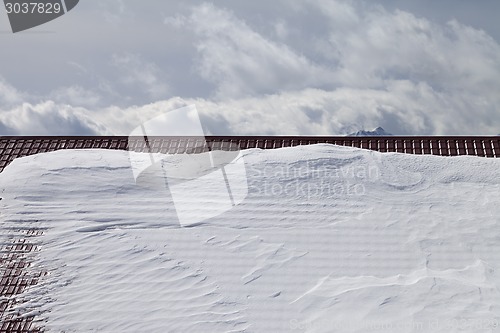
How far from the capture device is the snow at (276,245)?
9.17m

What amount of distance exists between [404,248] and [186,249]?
303 cm

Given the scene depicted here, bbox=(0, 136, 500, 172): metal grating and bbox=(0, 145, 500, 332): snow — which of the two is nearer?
bbox=(0, 145, 500, 332): snow

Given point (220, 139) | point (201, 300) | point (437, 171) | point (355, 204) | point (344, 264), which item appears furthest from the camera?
point (220, 139)

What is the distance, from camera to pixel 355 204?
37.2 feet

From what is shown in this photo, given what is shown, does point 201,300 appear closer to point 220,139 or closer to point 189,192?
point 189,192

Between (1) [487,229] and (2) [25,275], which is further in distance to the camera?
(1) [487,229]

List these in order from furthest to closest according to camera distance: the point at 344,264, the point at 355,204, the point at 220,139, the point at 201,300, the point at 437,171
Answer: the point at 220,139, the point at 437,171, the point at 355,204, the point at 344,264, the point at 201,300

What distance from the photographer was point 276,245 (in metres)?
10.4

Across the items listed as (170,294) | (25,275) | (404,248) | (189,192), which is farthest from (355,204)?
(25,275)

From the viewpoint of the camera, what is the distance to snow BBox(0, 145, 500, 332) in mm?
9172

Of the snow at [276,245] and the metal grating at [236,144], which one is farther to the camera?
the metal grating at [236,144]

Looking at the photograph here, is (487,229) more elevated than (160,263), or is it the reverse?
(160,263)

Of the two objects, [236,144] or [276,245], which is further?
[236,144]

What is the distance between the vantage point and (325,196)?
1153 cm
